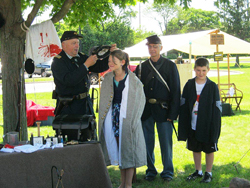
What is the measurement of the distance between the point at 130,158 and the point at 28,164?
116 cm

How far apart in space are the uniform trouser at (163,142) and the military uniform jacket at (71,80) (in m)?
0.80

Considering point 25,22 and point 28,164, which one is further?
point 25,22

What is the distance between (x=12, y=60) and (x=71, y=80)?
1.35 meters

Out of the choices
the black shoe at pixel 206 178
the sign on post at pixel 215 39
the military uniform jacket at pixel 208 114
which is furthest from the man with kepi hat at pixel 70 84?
the sign on post at pixel 215 39

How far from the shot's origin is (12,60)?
5.01 metres

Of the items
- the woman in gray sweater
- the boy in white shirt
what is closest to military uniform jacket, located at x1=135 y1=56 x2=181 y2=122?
the boy in white shirt

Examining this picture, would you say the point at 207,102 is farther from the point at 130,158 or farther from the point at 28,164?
the point at 28,164

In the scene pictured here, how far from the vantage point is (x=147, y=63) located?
468cm

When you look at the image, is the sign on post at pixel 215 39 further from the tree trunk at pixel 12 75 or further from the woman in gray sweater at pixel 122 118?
the woman in gray sweater at pixel 122 118

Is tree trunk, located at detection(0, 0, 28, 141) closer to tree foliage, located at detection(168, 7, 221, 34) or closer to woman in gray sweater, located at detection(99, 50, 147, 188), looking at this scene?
woman in gray sweater, located at detection(99, 50, 147, 188)

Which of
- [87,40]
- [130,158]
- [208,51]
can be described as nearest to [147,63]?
[130,158]

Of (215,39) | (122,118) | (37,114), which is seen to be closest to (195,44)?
(215,39)

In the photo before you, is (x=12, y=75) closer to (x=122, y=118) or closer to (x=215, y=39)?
(x=122, y=118)

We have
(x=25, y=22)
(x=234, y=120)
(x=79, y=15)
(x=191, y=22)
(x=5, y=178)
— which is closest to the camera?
(x=5, y=178)
